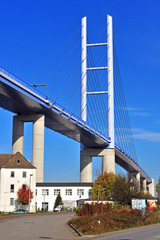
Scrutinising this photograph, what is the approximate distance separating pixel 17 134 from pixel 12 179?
1402cm

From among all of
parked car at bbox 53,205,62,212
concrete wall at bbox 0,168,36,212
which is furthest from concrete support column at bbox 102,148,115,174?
concrete wall at bbox 0,168,36,212

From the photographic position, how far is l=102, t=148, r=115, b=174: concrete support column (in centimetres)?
10064

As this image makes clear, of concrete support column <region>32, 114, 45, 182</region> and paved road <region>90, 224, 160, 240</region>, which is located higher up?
concrete support column <region>32, 114, 45, 182</region>

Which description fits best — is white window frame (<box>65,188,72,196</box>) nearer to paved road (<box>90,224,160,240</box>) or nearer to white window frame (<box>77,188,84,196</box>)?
white window frame (<box>77,188,84,196</box>)

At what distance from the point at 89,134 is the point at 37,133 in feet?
47.6

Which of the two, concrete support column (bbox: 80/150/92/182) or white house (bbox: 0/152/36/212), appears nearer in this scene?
white house (bbox: 0/152/36/212)

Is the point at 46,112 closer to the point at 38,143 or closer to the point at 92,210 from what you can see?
the point at 38,143

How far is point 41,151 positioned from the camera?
3110 inches

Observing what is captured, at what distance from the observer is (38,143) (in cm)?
7919

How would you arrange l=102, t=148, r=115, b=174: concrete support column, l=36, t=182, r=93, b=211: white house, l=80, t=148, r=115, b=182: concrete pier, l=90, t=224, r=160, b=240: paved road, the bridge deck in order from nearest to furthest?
l=90, t=224, r=160, b=240: paved road < the bridge deck < l=36, t=182, r=93, b=211: white house < l=102, t=148, r=115, b=174: concrete support column < l=80, t=148, r=115, b=182: concrete pier

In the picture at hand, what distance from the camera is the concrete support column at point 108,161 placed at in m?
101

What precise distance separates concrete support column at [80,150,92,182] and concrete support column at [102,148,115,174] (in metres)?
5.94

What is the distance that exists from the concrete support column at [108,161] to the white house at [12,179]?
3135 cm

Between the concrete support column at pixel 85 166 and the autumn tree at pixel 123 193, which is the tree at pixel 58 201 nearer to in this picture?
the concrete support column at pixel 85 166
